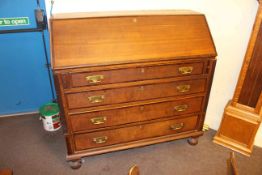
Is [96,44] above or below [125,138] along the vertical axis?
above

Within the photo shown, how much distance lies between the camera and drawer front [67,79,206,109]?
1.68m

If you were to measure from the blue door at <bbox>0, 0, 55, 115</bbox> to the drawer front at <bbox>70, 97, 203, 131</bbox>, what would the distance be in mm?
894

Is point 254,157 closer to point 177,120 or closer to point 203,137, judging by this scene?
point 203,137

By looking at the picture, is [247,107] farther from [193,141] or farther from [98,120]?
[98,120]

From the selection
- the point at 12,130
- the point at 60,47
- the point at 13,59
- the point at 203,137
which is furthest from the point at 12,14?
the point at 203,137

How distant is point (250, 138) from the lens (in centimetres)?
212

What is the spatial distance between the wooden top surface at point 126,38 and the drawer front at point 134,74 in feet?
0.27

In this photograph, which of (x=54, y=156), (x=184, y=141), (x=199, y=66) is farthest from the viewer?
(x=184, y=141)

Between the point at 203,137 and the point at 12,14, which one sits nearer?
the point at 12,14

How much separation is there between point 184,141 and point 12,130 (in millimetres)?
1882

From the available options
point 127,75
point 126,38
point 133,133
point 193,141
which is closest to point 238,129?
point 193,141

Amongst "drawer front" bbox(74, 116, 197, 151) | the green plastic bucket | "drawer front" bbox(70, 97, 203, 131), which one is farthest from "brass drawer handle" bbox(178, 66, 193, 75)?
the green plastic bucket

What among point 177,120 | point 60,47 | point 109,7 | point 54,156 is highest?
point 109,7

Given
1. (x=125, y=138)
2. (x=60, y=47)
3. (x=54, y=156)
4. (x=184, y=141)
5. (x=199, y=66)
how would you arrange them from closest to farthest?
(x=60, y=47), (x=199, y=66), (x=125, y=138), (x=54, y=156), (x=184, y=141)
